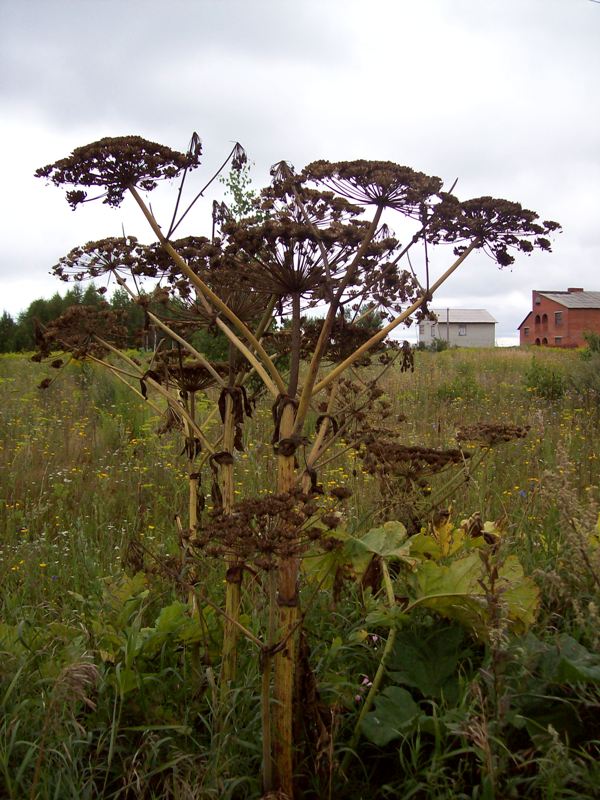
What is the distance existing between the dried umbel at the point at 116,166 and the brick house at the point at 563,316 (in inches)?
2835

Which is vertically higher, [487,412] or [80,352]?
[80,352]

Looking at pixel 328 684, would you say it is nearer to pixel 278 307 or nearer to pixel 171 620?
pixel 171 620

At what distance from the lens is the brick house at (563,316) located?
72.9 meters

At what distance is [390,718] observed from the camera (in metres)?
2.05

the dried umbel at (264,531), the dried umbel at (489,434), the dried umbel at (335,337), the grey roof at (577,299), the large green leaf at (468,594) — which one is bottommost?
the large green leaf at (468,594)

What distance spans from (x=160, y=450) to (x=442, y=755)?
194 inches

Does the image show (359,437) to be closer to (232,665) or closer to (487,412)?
(232,665)

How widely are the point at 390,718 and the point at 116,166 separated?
1.90m

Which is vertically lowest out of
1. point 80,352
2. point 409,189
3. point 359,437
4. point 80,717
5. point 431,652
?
point 80,717

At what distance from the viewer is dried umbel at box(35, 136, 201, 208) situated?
6.37ft

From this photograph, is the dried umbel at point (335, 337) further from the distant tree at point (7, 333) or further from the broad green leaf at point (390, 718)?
the distant tree at point (7, 333)

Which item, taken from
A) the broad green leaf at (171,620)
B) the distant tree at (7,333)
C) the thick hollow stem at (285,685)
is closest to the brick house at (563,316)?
the distant tree at (7,333)

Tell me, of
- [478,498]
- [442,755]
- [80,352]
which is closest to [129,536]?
[80,352]

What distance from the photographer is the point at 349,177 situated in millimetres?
2041
